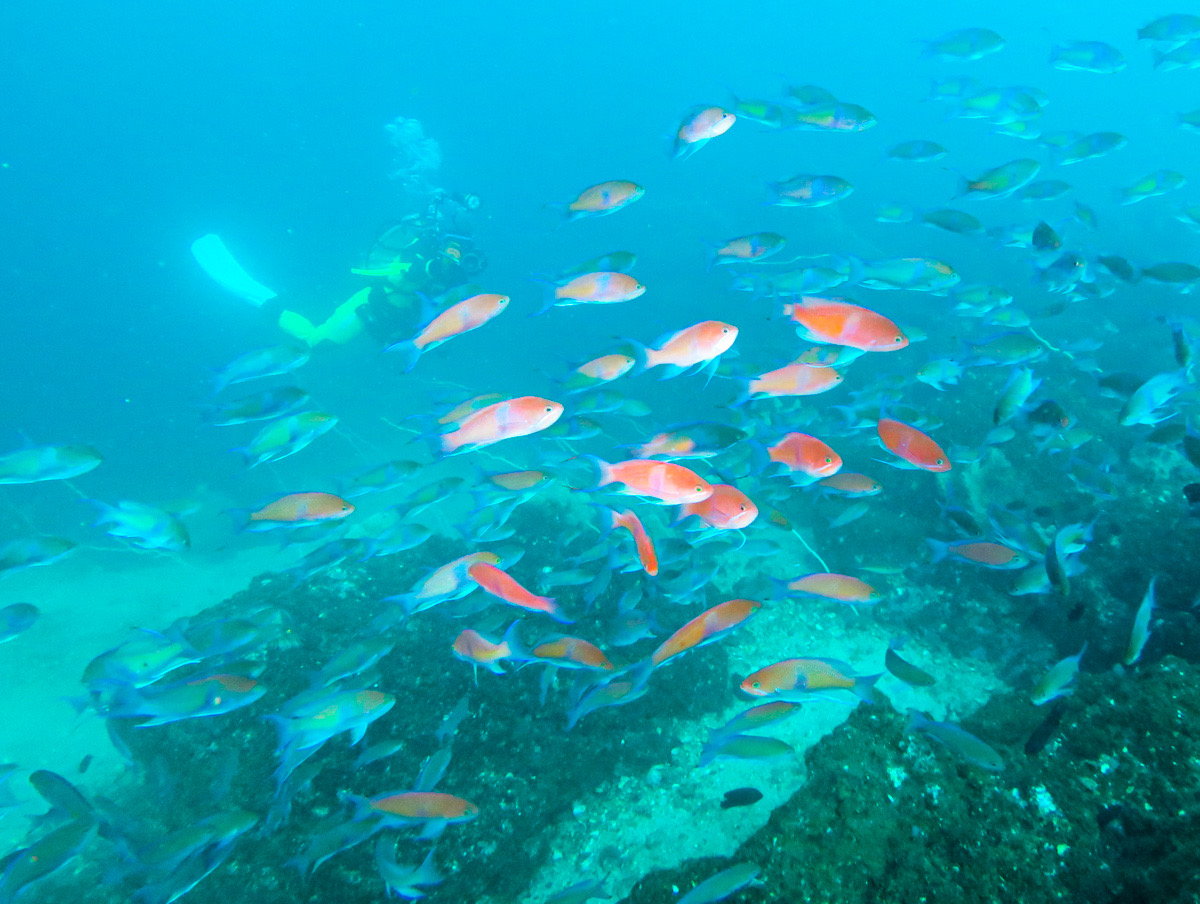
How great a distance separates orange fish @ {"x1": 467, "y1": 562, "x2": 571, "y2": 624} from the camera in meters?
3.10

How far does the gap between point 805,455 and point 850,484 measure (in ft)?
3.16

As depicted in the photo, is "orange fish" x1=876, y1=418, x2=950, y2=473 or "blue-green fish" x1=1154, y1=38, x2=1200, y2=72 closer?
"orange fish" x1=876, y1=418, x2=950, y2=473

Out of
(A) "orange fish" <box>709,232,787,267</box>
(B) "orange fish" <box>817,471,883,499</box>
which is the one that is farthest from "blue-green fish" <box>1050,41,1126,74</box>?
(B) "orange fish" <box>817,471,883,499</box>

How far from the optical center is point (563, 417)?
16.9 ft

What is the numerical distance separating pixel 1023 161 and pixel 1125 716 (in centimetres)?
549

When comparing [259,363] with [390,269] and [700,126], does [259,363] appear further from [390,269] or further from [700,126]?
[390,269]

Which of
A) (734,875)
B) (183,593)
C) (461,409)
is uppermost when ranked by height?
(461,409)

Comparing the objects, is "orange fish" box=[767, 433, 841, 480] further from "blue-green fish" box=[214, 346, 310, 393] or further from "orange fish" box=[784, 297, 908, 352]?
"blue-green fish" box=[214, 346, 310, 393]

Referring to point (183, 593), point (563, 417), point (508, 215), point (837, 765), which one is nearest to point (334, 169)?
point (508, 215)

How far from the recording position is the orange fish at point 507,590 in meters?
3.10

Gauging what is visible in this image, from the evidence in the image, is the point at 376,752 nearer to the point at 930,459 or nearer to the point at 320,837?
the point at 320,837

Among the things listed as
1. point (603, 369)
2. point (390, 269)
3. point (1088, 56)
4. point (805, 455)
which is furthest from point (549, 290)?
point (390, 269)

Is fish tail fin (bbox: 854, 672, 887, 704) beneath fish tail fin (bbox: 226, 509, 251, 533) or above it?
beneath

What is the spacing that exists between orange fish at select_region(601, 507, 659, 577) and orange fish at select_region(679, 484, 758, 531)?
0.98 feet
